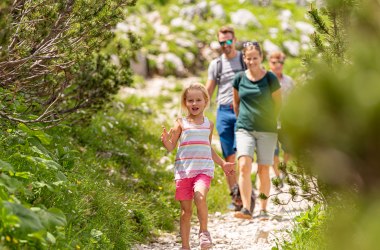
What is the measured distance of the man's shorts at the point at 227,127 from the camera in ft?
28.2

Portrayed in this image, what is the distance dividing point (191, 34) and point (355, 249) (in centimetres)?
1795

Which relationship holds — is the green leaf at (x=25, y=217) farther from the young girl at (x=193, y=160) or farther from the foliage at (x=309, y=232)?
the young girl at (x=193, y=160)

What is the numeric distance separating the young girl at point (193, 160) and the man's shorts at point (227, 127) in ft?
6.76

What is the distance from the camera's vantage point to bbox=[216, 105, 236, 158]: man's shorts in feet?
28.2

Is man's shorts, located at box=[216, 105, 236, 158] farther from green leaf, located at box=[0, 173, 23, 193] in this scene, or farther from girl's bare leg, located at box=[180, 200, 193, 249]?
green leaf, located at box=[0, 173, 23, 193]

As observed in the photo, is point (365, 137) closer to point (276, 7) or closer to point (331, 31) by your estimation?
point (331, 31)

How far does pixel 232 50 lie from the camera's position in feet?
28.5

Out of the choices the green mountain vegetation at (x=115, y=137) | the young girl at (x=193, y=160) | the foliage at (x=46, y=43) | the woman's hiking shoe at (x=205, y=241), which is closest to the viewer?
the green mountain vegetation at (x=115, y=137)

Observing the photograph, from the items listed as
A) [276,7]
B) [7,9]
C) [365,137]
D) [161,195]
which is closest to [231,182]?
[161,195]

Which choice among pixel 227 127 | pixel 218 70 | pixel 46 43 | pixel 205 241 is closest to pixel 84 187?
pixel 205 241

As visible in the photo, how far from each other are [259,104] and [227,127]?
931 millimetres

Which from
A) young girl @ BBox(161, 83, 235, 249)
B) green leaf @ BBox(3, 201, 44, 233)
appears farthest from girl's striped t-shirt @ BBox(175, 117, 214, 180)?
green leaf @ BBox(3, 201, 44, 233)

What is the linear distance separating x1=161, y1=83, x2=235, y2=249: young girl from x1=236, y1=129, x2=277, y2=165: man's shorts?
1.35 m

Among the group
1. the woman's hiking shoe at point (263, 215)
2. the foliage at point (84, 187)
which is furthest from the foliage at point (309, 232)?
the woman's hiking shoe at point (263, 215)
